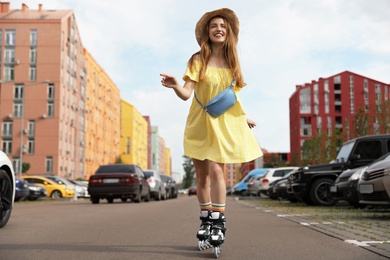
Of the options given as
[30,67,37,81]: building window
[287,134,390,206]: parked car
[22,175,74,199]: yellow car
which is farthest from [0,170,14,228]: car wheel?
[30,67,37,81]: building window

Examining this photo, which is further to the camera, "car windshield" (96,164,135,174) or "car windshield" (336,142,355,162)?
"car windshield" (96,164,135,174)

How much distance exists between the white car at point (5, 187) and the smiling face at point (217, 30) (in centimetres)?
395

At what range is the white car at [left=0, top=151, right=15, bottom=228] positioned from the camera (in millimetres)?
7966

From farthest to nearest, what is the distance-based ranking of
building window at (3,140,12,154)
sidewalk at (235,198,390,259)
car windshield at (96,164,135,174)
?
building window at (3,140,12,154)
car windshield at (96,164,135,174)
sidewalk at (235,198,390,259)

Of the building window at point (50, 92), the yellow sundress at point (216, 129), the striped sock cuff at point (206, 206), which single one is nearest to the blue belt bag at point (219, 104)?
the yellow sundress at point (216, 129)

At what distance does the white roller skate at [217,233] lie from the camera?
194 inches

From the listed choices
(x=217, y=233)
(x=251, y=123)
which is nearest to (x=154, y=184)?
(x=251, y=123)

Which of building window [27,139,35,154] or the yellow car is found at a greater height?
building window [27,139,35,154]

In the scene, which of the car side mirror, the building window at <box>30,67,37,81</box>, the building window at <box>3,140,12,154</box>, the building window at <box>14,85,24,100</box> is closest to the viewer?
the car side mirror

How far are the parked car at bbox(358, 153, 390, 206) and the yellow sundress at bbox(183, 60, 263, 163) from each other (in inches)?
183

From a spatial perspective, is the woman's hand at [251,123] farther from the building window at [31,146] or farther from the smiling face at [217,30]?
the building window at [31,146]

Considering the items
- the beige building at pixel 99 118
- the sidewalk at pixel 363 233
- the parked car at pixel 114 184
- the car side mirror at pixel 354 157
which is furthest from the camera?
the beige building at pixel 99 118

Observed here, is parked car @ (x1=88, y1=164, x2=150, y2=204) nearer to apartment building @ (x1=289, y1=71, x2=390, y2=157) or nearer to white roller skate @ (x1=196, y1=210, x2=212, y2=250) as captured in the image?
white roller skate @ (x1=196, y1=210, x2=212, y2=250)

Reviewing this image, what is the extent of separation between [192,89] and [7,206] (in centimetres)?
420
